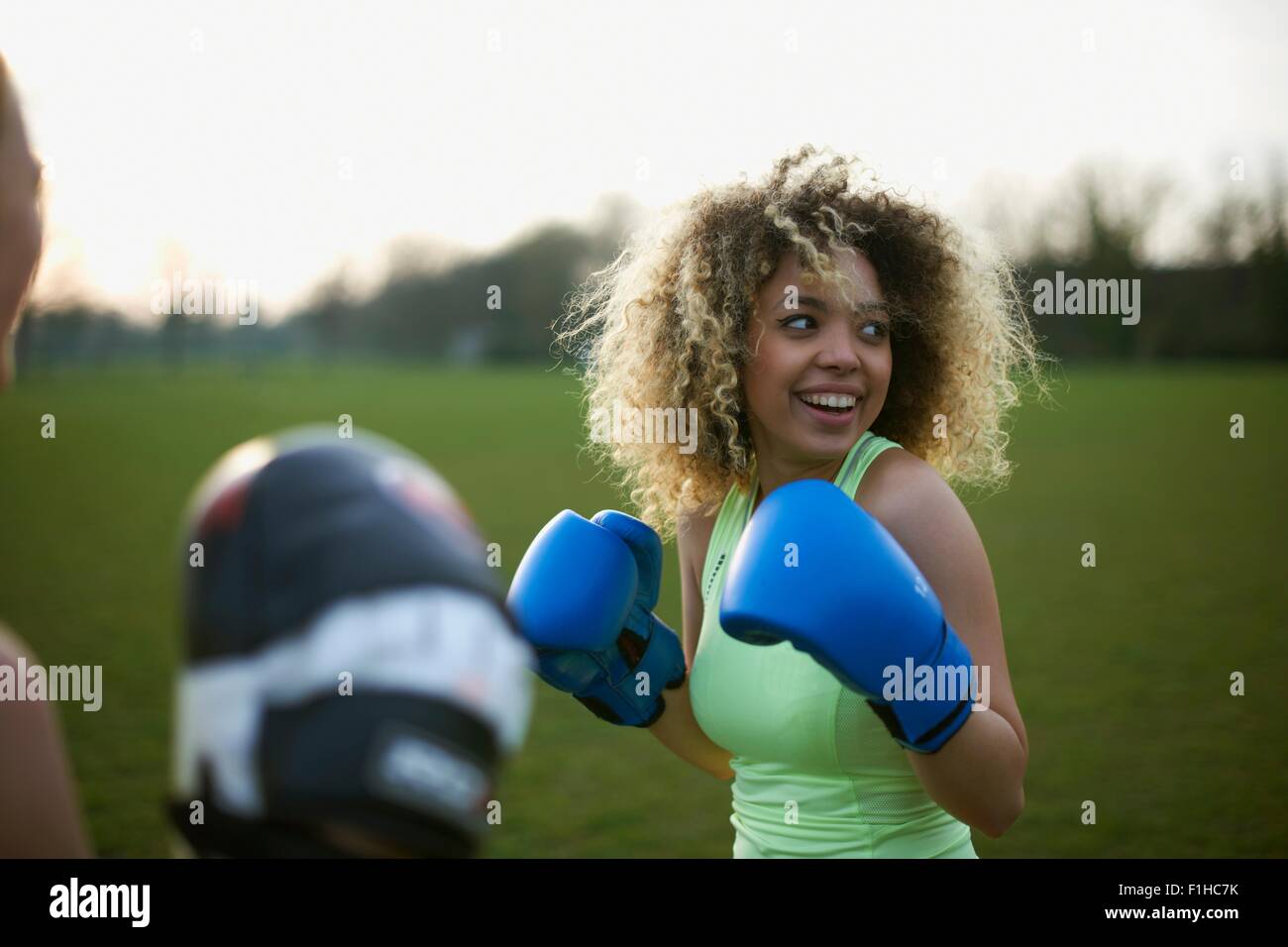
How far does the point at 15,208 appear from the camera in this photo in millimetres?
953

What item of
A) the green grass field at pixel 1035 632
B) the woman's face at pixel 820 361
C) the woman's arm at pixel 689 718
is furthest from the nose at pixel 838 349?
the green grass field at pixel 1035 632

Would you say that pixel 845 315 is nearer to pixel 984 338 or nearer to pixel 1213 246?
pixel 984 338

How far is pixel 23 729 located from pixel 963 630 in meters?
1.47

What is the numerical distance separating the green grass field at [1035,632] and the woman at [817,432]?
1928 millimetres

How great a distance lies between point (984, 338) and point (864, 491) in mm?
693

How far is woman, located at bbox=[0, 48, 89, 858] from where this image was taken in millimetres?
Result: 871

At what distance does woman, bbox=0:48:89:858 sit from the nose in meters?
1.41

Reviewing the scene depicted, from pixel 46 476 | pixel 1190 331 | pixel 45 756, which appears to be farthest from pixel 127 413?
pixel 1190 331

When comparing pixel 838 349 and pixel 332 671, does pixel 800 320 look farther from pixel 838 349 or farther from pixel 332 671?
pixel 332 671

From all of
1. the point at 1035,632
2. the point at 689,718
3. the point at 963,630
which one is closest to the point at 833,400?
the point at 963,630

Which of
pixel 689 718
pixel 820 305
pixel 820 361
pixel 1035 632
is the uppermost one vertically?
pixel 820 305

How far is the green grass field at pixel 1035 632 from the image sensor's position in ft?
13.3

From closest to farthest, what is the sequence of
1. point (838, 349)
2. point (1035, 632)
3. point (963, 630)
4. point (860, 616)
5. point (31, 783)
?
point (31, 783), point (860, 616), point (963, 630), point (838, 349), point (1035, 632)

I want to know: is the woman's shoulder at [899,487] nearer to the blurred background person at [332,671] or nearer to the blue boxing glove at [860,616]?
the blue boxing glove at [860,616]
